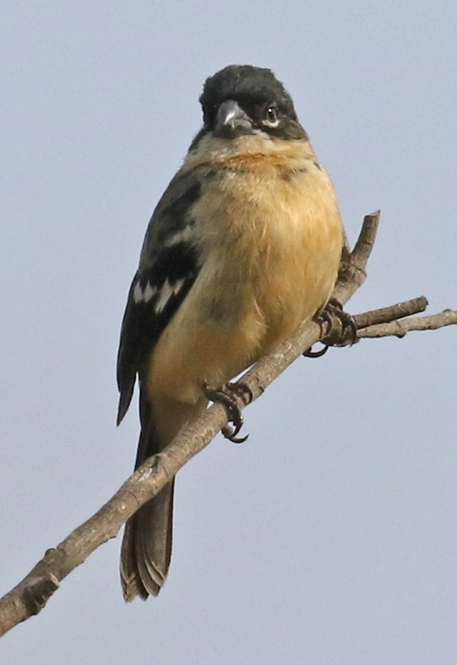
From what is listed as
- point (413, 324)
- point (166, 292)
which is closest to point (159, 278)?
point (166, 292)

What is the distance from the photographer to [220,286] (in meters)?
5.79

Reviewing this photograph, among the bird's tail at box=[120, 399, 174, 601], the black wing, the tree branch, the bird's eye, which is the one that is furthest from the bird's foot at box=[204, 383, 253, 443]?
the bird's eye

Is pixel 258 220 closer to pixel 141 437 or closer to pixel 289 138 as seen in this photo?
pixel 289 138

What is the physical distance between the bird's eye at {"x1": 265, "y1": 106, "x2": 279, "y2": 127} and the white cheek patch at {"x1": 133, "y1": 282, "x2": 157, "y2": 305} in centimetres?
112

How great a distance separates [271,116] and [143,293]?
1.22 meters

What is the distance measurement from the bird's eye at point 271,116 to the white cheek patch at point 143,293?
1.12 metres

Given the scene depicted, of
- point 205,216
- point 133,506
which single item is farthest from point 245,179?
point 133,506

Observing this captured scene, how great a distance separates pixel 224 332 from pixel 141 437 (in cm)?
130

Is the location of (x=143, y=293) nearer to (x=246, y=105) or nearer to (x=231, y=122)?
(x=231, y=122)

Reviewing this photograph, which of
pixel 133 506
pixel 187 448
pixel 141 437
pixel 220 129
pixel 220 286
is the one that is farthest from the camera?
pixel 141 437

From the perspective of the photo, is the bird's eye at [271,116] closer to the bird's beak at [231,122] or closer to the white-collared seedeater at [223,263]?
the white-collared seedeater at [223,263]

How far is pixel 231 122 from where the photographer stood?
6180 mm

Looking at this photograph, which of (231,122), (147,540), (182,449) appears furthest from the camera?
(147,540)

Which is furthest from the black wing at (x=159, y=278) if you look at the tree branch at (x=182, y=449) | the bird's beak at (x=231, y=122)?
the tree branch at (x=182, y=449)
